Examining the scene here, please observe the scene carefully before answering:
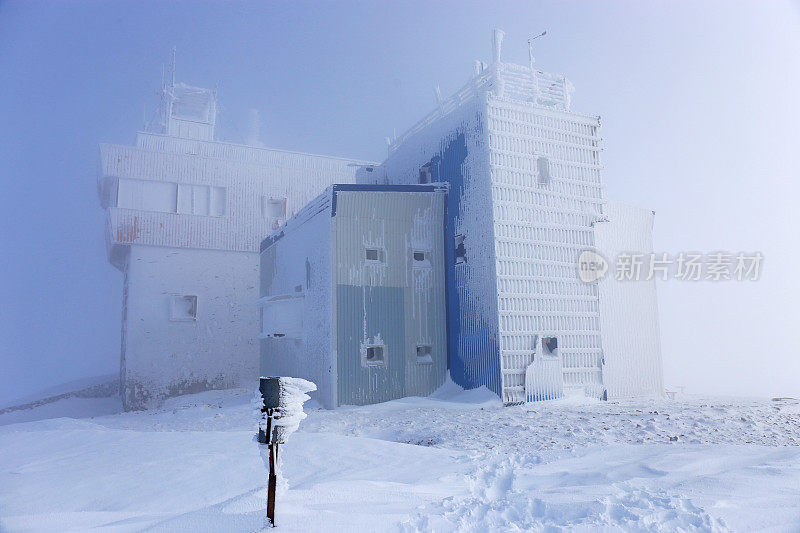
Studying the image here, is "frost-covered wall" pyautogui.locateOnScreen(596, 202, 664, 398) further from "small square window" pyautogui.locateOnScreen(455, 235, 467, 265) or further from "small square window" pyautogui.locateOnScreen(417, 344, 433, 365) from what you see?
"small square window" pyautogui.locateOnScreen(417, 344, 433, 365)

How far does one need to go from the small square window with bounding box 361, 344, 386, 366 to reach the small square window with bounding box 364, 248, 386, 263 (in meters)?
2.85

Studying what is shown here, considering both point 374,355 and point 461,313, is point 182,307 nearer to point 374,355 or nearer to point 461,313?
point 374,355

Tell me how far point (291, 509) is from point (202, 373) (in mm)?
22630

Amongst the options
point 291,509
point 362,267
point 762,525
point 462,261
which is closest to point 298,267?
point 362,267

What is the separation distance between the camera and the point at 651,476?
6.68 meters

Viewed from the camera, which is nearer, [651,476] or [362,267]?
[651,476]

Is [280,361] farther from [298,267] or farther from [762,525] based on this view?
[762,525]

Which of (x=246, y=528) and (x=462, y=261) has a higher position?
(x=462, y=261)

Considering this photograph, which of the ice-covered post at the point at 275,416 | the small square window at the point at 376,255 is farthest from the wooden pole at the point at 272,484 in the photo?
the small square window at the point at 376,255

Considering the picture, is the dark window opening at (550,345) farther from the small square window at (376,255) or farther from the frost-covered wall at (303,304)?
the frost-covered wall at (303,304)

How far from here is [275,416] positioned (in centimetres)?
460

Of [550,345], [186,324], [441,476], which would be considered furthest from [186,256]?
[441,476]

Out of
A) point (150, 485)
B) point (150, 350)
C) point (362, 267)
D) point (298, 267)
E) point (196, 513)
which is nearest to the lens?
point (196, 513)

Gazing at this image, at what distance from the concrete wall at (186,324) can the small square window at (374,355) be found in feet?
38.7
